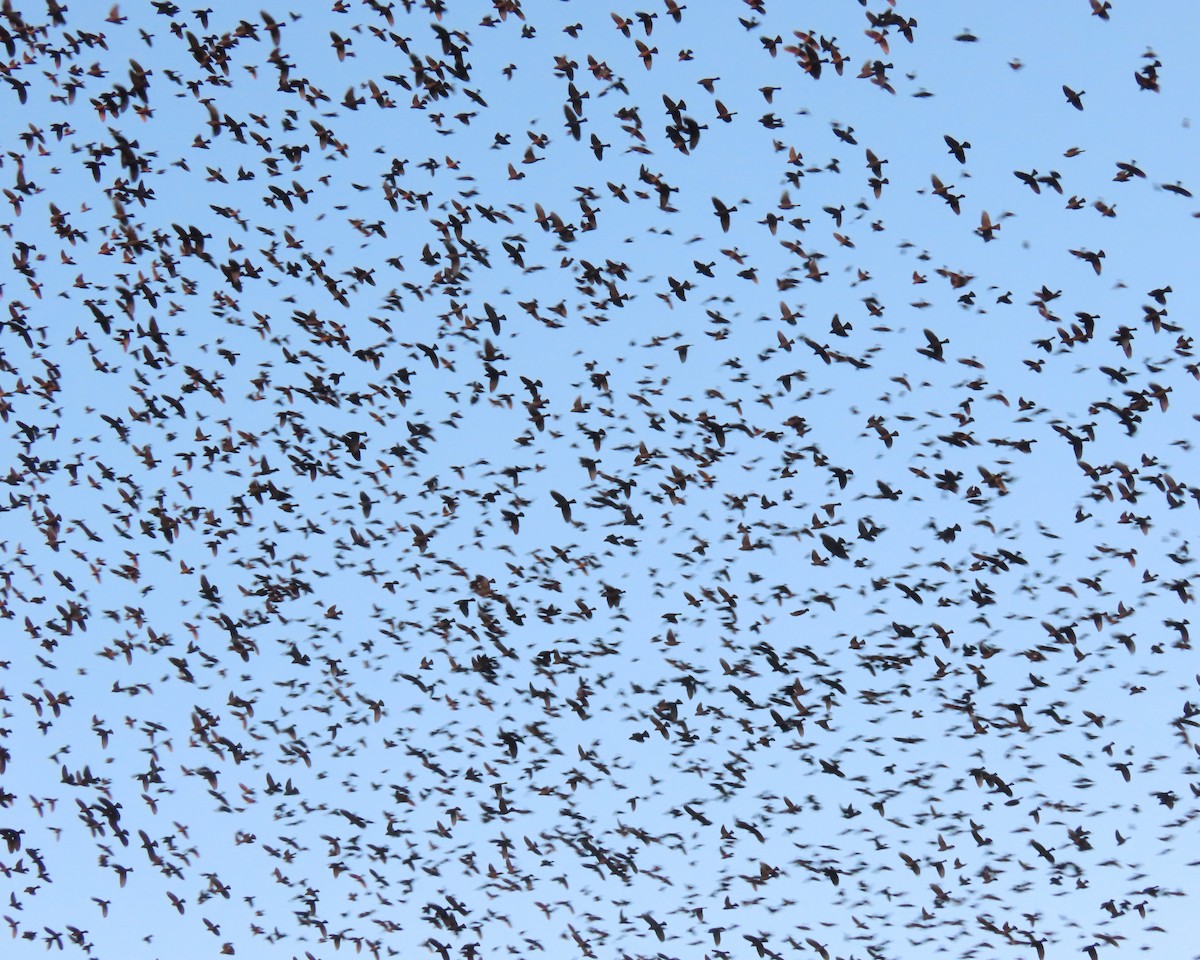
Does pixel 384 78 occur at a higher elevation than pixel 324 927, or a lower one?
higher

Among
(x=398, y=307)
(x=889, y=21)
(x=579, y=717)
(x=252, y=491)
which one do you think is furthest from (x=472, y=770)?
(x=889, y=21)

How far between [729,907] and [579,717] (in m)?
6.18

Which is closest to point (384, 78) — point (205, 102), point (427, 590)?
point (205, 102)

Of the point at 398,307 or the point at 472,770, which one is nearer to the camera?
the point at 398,307

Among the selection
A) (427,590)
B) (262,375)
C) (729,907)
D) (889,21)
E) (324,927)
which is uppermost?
(889,21)

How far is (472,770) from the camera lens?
41281mm

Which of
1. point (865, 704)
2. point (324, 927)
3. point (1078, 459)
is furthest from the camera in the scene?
point (324, 927)

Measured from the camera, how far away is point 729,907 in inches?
1617

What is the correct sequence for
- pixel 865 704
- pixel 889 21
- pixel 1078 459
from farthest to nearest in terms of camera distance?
pixel 865 704
pixel 1078 459
pixel 889 21

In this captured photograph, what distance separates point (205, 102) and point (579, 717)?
16775 mm

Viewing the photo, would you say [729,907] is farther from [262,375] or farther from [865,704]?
[262,375]

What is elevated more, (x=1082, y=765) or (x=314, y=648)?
(x=1082, y=765)

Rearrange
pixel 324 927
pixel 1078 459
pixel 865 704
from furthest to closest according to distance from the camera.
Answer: pixel 324 927, pixel 865 704, pixel 1078 459

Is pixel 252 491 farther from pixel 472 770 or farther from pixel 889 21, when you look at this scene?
pixel 889 21
